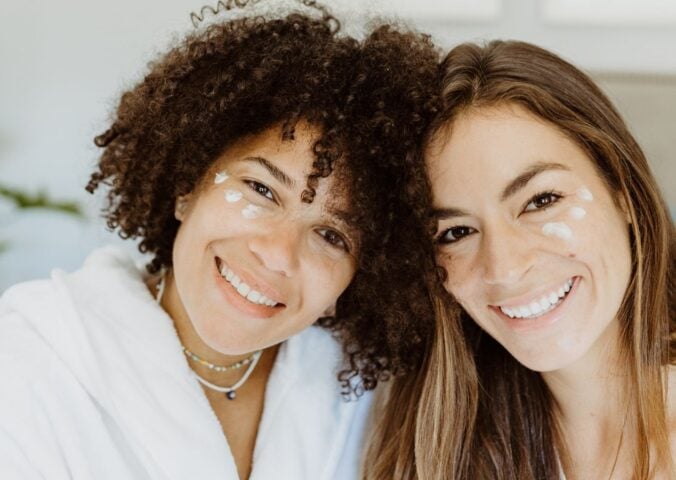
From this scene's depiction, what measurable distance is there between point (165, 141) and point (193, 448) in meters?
0.55

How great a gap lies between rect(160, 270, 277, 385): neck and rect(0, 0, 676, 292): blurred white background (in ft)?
1.91

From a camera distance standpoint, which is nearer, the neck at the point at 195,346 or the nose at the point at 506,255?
the nose at the point at 506,255

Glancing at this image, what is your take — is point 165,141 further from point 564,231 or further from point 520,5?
point 520,5

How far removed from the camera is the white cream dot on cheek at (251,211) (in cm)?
142

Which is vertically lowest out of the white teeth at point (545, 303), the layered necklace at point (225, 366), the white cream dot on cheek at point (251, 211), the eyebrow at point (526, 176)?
the white teeth at point (545, 303)

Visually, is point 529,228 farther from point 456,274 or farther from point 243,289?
point 243,289

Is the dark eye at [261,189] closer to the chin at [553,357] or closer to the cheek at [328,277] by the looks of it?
the cheek at [328,277]

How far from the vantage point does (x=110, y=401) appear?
1453 mm

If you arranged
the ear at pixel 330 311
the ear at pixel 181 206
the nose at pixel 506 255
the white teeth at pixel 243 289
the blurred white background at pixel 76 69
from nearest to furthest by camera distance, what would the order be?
the nose at pixel 506 255
the white teeth at pixel 243 289
the ear at pixel 181 206
the ear at pixel 330 311
the blurred white background at pixel 76 69

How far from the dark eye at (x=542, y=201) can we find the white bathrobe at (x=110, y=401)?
24.3 inches

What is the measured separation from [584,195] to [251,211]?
0.56 meters

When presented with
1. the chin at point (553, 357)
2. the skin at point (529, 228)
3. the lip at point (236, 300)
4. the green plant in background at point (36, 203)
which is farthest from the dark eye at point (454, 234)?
the green plant in background at point (36, 203)

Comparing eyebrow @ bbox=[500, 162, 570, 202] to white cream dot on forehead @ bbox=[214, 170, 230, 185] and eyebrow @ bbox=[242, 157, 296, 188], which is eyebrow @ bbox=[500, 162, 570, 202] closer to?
eyebrow @ bbox=[242, 157, 296, 188]

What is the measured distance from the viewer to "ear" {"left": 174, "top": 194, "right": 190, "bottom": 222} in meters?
1.56
